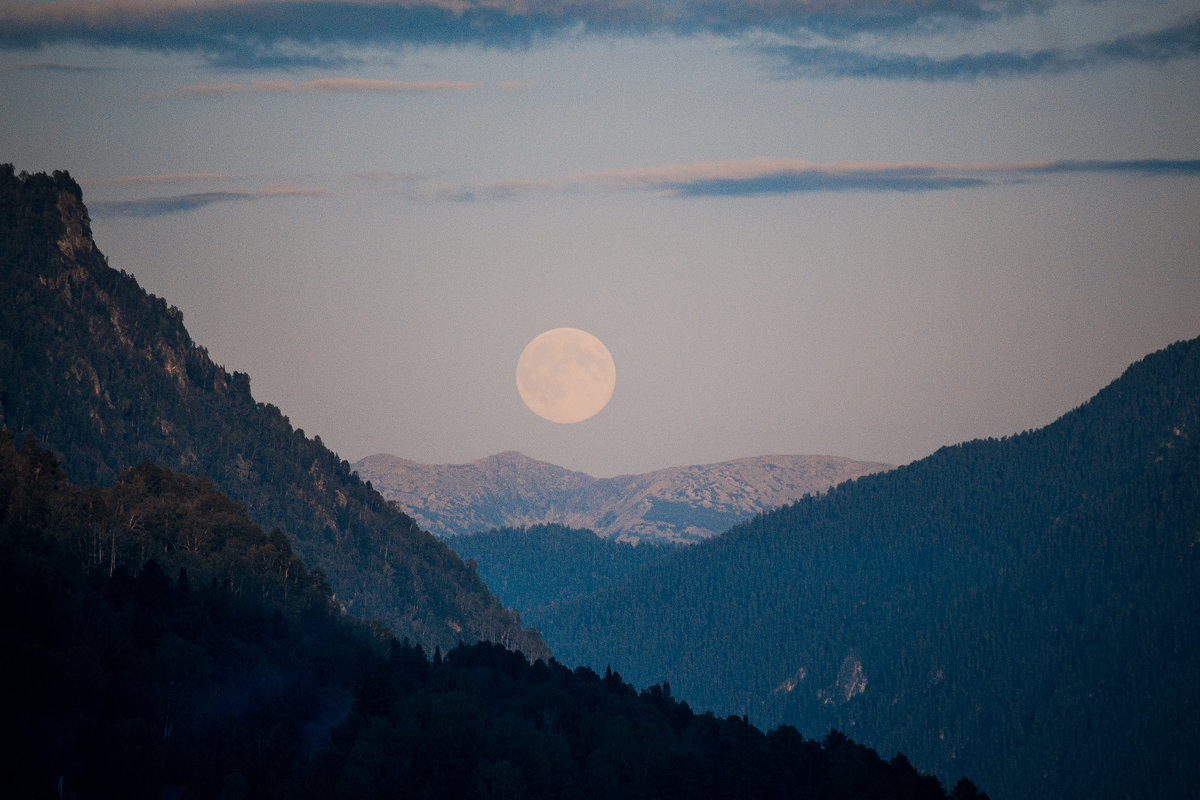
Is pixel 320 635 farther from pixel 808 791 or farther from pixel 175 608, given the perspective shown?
pixel 808 791

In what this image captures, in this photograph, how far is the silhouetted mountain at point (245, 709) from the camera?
437ft

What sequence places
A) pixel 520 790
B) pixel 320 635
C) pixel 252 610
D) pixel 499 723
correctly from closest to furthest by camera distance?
pixel 520 790, pixel 499 723, pixel 252 610, pixel 320 635

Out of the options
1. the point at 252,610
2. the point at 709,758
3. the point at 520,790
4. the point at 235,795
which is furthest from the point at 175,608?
the point at 709,758

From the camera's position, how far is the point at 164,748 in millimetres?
135625

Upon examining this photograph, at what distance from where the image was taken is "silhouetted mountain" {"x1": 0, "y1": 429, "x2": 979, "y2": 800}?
133 metres

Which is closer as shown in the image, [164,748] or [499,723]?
[164,748]

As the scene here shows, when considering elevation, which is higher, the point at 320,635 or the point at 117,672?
the point at 117,672

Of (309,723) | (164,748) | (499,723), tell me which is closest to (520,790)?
(499,723)

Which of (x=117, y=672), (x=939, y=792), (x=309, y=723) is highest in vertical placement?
(x=117, y=672)

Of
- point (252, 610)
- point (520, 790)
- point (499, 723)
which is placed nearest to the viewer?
point (520, 790)

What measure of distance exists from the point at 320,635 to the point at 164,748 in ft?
199

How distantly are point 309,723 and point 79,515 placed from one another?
45.1 m

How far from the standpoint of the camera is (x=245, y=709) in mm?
153875

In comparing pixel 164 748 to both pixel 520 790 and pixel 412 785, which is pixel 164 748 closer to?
pixel 412 785
